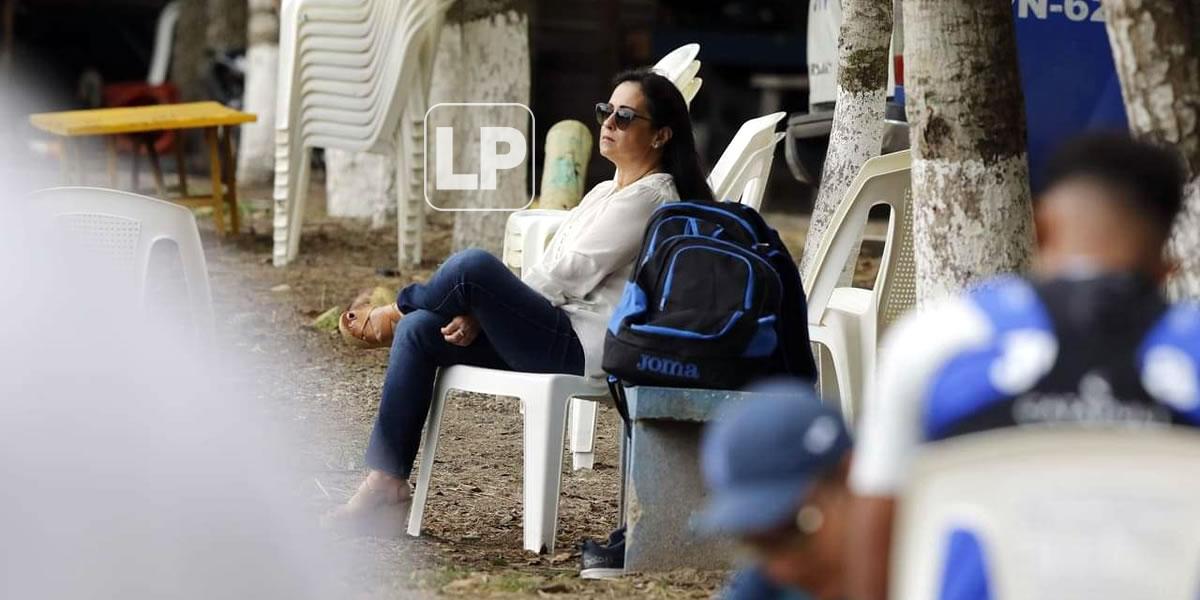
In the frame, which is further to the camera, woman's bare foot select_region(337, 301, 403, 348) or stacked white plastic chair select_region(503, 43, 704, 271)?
stacked white plastic chair select_region(503, 43, 704, 271)

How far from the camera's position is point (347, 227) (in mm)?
12289

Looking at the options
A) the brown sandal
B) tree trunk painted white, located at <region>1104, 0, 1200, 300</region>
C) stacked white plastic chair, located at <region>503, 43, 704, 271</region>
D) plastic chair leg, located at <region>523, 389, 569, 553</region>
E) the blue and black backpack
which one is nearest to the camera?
tree trunk painted white, located at <region>1104, 0, 1200, 300</region>

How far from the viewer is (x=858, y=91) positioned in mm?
6578

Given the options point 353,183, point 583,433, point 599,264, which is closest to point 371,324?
point 599,264

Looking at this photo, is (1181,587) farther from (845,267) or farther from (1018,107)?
(845,267)

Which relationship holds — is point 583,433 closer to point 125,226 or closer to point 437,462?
point 437,462

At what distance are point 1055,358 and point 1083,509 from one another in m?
0.17

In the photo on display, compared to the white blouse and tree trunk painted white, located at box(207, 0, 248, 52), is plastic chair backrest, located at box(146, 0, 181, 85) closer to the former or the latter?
tree trunk painted white, located at box(207, 0, 248, 52)

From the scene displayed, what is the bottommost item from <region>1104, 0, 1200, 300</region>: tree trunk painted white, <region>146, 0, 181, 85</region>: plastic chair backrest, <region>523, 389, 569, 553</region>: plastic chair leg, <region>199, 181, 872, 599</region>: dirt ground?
<region>199, 181, 872, 599</region>: dirt ground

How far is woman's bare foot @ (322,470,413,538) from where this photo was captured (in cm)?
483

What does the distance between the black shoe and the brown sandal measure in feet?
2.98

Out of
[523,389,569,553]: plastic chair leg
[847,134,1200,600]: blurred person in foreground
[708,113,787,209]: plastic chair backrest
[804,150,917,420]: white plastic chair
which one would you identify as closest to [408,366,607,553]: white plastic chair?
[523,389,569,553]: plastic chair leg

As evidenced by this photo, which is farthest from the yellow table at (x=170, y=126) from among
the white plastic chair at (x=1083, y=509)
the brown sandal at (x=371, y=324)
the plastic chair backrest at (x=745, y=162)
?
the white plastic chair at (x=1083, y=509)

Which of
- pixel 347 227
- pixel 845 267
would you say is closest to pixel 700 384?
pixel 845 267
